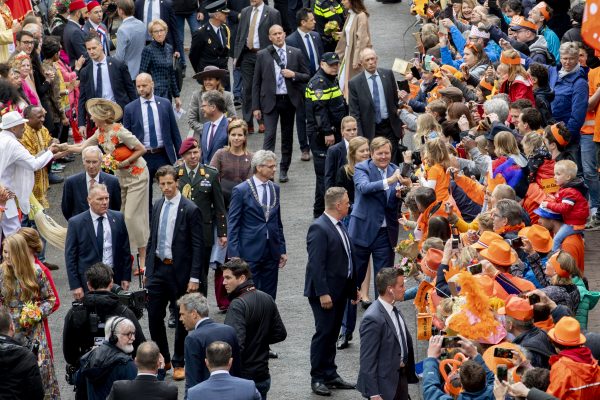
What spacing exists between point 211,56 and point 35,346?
9005 mm

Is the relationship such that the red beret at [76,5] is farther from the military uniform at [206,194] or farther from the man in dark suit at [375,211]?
the man in dark suit at [375,211]

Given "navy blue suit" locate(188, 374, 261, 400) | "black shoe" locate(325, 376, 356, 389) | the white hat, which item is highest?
the white hat

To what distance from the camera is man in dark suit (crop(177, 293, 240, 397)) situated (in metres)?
10.8

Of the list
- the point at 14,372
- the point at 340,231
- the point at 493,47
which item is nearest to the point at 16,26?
the point at 493,47

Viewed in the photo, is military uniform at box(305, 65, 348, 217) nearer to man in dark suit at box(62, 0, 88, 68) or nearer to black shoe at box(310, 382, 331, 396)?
man in dark suit at box(62, 0, 88, 68)

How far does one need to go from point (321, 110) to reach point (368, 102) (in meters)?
0.66

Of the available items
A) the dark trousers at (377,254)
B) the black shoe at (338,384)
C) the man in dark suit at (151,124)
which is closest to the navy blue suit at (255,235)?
the dark trousers at (377,254)

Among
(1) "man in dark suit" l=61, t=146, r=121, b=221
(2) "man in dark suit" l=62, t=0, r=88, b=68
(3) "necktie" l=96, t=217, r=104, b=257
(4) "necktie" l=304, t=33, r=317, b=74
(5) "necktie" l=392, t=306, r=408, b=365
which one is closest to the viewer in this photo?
(5) "necktie" l=392, t=306, r=408, b=365

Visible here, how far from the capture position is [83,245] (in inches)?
525

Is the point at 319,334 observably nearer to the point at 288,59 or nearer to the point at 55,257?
the point at 55,257

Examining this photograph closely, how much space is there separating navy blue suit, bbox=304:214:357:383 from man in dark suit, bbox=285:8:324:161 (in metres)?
6.39

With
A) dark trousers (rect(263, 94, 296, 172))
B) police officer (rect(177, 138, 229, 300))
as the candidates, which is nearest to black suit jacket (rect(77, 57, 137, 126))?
dark trousers (rect(263, 94, 296, 172))

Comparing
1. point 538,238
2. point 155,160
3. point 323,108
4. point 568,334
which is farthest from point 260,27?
point 568,334

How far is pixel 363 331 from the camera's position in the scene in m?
11.0
